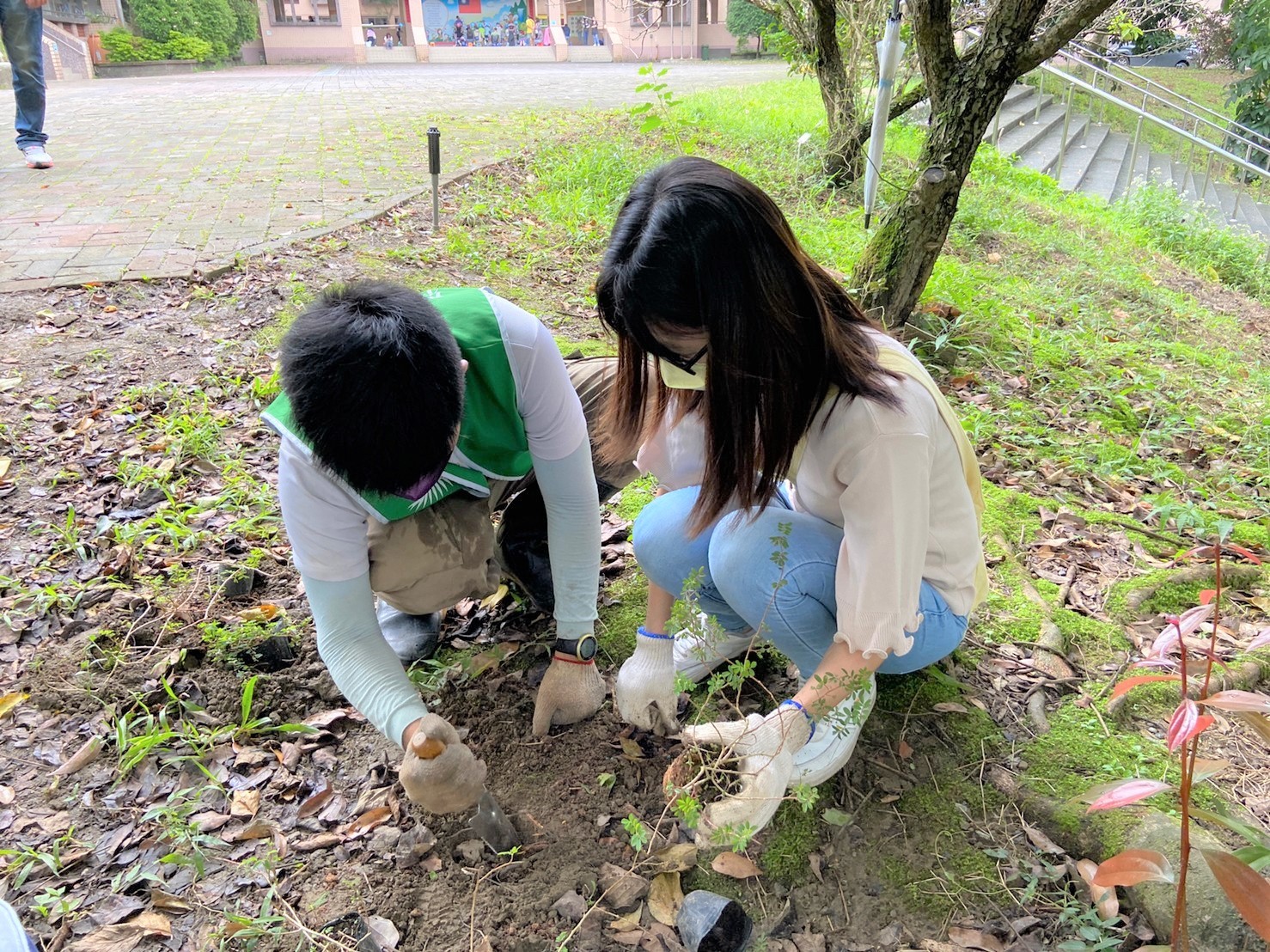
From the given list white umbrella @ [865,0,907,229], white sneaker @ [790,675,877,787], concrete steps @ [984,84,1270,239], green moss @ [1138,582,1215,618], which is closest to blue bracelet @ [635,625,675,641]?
white sneaker @ [790,675,877,787]

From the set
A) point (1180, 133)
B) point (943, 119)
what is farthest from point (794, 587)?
point (1180, 133)

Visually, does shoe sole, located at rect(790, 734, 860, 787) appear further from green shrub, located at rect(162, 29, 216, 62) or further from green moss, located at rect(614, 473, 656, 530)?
green shrub, located at rect(162, 29, 216, 62)

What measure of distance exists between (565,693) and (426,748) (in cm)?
52

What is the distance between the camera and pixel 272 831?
5.84ft

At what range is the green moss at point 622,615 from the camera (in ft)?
7.32

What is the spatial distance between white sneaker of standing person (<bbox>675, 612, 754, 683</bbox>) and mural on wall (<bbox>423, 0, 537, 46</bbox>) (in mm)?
29882

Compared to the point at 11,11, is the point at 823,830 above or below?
below

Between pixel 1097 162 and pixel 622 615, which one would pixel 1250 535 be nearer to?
pixel 622 615

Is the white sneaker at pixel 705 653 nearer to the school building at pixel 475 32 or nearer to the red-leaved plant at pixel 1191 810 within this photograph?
the red-leaved plant at pixel 1191 810

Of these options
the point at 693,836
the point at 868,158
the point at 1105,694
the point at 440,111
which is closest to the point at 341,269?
the point at 868,158

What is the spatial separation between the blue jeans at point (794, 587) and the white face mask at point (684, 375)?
13.9 inches

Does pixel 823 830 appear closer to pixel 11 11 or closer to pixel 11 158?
pixel 11 11

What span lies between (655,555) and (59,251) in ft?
14.1

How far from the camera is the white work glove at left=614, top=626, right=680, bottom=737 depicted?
190cm
